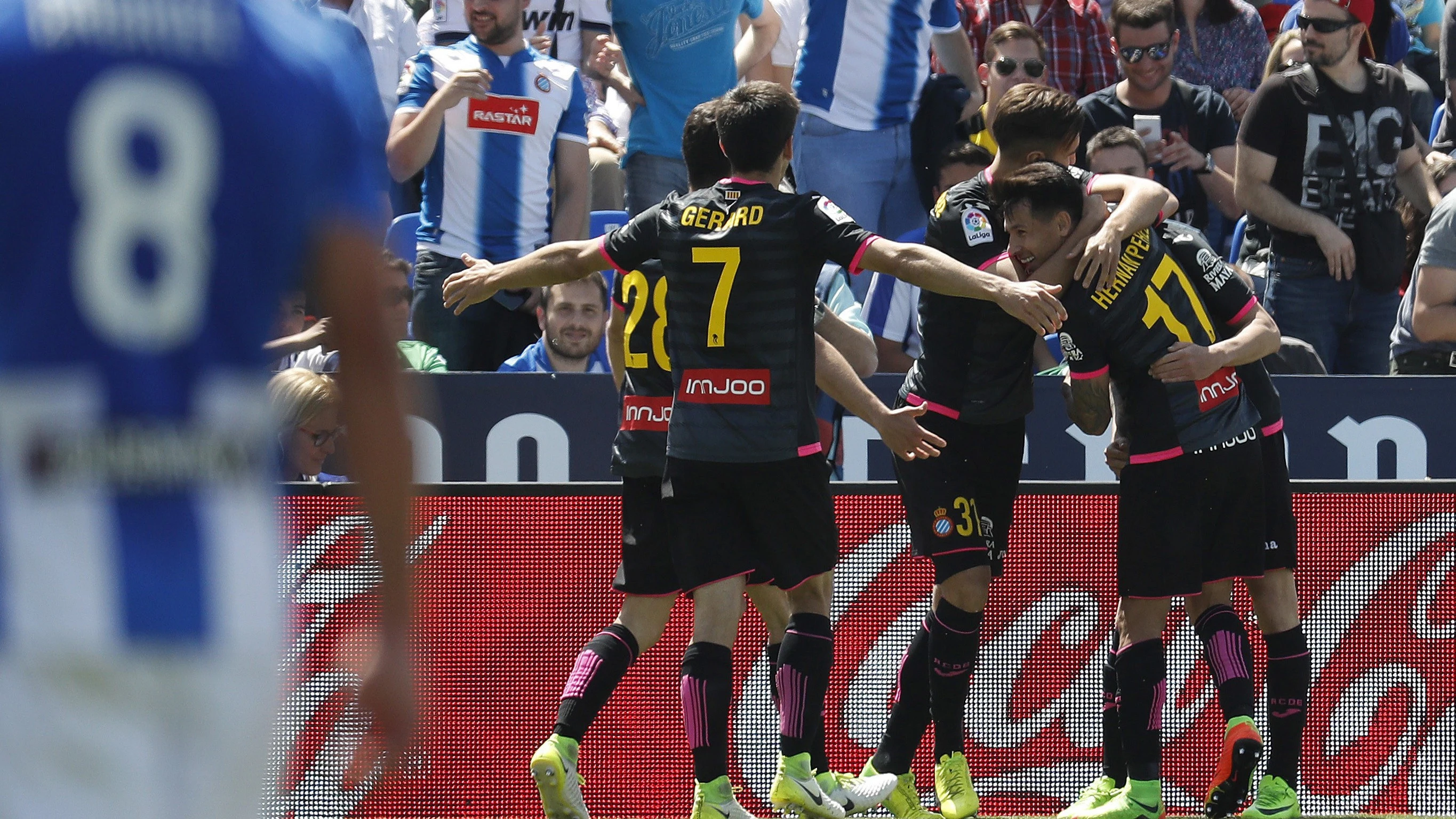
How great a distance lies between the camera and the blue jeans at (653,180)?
31.9 ft

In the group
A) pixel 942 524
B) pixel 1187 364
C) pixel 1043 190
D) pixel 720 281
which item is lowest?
pixel 942 524

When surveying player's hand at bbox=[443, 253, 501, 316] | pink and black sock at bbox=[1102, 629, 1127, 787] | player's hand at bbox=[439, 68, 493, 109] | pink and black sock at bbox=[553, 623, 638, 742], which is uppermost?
player's hand at bbox=[439, 68, 493, 109]

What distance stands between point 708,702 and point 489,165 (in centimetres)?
389

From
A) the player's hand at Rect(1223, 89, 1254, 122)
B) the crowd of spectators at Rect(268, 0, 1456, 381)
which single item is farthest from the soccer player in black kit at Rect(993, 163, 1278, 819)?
the player's hand at Rect(1223, 89, 1254, 122)

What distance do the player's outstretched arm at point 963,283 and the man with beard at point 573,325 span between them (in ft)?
9.56

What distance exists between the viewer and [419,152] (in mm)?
8828

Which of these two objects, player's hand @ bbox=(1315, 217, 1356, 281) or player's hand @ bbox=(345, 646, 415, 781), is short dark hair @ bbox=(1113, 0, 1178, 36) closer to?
player's hand @ bbox=(1315, 217, 1356, 281)

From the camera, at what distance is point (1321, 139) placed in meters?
8.92

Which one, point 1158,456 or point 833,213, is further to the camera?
point 1158,456

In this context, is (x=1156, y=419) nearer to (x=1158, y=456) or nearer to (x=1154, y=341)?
(x=1158, y=456)

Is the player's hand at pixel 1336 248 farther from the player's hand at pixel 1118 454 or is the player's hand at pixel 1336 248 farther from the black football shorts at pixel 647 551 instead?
the black football shorts at pixel 647 551

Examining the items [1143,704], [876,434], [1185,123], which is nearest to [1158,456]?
[1143,704]

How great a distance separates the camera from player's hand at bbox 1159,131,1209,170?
969 cm

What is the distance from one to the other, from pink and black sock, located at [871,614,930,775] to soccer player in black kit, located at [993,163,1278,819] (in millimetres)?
671
